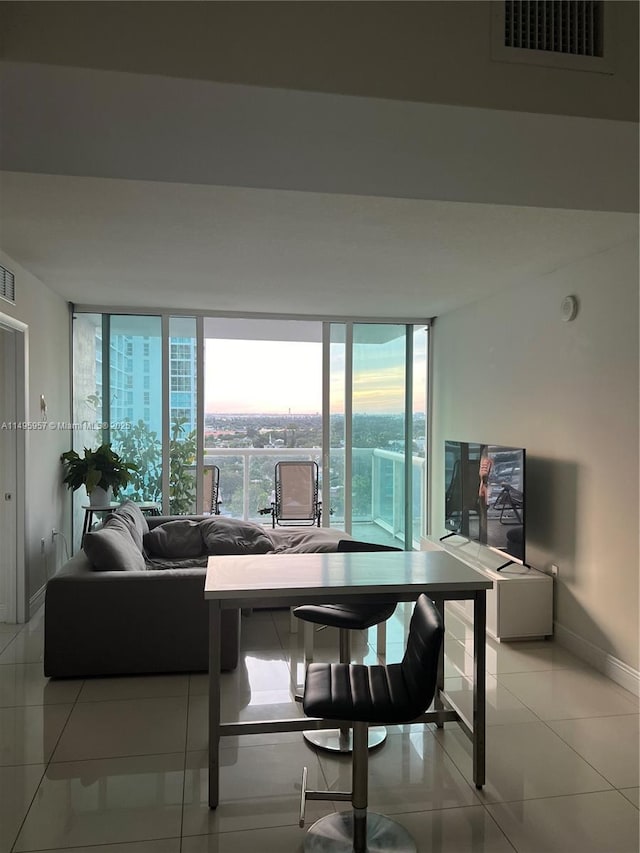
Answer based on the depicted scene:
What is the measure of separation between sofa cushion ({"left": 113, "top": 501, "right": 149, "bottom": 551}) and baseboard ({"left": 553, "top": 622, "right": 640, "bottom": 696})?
2987 mm

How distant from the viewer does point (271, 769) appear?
8.68 ft

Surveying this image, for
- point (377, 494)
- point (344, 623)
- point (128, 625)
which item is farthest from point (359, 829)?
point (377, 494)

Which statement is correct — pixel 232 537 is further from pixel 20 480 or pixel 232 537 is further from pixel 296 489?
pixel 296 489

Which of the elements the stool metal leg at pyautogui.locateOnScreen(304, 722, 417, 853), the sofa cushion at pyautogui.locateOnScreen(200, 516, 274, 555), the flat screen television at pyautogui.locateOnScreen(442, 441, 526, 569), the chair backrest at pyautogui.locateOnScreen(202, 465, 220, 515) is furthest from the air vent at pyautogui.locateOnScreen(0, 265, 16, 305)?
the flat screen television at pyautogui.locateOnScreen(442, 441, 526, 569)

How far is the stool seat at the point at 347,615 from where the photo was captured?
282 centimetres

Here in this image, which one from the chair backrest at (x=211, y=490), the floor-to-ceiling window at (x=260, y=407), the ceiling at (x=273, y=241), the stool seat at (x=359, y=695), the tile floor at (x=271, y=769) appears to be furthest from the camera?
the chair backrest at (x=211, y=490)

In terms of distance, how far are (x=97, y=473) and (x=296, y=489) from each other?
7.16 ft

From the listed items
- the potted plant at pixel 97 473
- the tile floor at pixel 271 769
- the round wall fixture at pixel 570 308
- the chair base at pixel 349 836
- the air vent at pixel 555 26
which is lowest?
the tile floor at pixel 271 769

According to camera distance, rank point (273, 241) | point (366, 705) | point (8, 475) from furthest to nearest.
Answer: point (8, 475)
point (273, 241)
point (366, 705)

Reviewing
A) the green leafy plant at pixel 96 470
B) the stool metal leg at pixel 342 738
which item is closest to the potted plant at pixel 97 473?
the green leafy plant at pixel 96 470

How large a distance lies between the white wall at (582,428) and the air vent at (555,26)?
6.67ft

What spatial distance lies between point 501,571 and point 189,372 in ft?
12.0

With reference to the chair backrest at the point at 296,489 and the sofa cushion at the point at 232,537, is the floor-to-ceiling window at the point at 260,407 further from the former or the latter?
the sofa cushion at the point at 232,537

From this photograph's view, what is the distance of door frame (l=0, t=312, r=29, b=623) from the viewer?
14.4 ft
